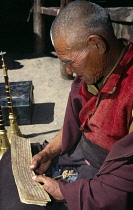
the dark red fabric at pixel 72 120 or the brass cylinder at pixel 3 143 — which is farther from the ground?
the dark red fabric at pixel 72 120

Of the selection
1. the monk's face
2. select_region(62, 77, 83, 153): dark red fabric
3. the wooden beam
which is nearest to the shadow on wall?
select_region(62, 77, 83, 153): dark red fabric

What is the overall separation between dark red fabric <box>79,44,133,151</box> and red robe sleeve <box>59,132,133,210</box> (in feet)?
0.55

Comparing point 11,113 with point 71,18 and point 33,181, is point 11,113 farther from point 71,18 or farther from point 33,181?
point 71,18

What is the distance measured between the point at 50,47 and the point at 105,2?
2363mm

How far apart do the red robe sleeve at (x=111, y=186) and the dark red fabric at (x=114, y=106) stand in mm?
166

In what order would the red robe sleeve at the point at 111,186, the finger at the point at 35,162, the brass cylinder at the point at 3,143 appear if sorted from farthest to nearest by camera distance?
the brass cylinder at the point at 3,143, the finger at the point at 35,162, the red robe sleeve at the point at 111,186

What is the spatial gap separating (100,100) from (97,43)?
42 cm

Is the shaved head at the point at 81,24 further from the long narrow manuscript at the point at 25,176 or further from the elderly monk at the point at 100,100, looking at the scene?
the long narrow manuscript at the point at 25,176

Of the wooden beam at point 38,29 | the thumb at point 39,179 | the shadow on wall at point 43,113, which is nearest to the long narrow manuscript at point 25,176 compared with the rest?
the thumb at point 39,179

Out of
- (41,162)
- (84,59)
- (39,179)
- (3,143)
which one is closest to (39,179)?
(39,179)

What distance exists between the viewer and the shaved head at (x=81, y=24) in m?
1.63

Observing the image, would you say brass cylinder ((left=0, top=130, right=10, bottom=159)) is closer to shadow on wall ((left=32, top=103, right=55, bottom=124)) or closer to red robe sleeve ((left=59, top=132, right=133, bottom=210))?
shadow on wall ((left=32, top=103, right=55, bottom=124))

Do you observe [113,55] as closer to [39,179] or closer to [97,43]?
[97,43]

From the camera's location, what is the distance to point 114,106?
1736 millimetres
